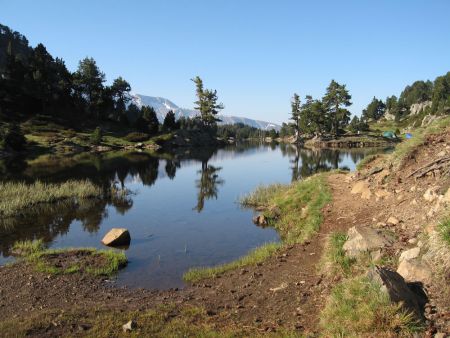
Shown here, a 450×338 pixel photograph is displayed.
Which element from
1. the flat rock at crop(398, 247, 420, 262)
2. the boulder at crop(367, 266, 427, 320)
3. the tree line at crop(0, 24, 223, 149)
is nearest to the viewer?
the boulder at crop(367, 266, 427, 320)

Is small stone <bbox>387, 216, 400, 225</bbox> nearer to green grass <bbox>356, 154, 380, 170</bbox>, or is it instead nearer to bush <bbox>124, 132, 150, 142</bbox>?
green grass <bbox>356, 154, 380, 170</bbox>

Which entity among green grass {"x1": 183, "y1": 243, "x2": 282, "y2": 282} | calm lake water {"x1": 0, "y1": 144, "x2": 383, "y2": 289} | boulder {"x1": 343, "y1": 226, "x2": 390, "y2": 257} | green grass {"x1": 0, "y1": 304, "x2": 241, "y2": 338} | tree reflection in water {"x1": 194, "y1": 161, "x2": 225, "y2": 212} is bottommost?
tree reflection in water {"x1": 194, "y1": 161, "x2": 225, "y2": 212}

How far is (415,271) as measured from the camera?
8984mm

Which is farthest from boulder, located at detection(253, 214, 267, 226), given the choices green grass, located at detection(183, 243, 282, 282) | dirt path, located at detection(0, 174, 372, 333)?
dirt path, located at detection(0, 174, 372, 333)

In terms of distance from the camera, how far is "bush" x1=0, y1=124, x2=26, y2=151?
73713 mm

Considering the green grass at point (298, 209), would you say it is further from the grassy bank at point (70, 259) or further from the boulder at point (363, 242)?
the grassy bank at point (70, 259)

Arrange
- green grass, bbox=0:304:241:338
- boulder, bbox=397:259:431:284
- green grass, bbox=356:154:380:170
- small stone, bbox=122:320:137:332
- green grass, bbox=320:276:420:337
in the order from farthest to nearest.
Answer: green grass, bbox=356:154:380:170
small stone, bbox=122:320:137:332
green grass, bbox=0:304:241:338
boulder, bbox=397:259:431:284
green grass, bbox=320:276:420:337

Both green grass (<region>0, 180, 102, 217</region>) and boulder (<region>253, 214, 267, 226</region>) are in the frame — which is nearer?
boulder (<region>253, 214, 267, 226</region>)

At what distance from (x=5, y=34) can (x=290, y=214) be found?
20275 centimetres

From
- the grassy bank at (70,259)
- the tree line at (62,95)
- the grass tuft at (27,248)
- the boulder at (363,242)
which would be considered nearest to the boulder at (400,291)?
the boulder at (363,242)

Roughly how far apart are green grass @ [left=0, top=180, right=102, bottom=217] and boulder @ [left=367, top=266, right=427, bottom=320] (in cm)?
2516

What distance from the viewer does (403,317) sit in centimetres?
722

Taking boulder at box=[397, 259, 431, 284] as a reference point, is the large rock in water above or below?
below

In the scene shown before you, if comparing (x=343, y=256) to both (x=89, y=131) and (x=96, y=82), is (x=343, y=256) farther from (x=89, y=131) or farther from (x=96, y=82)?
(x=96, y=82)
